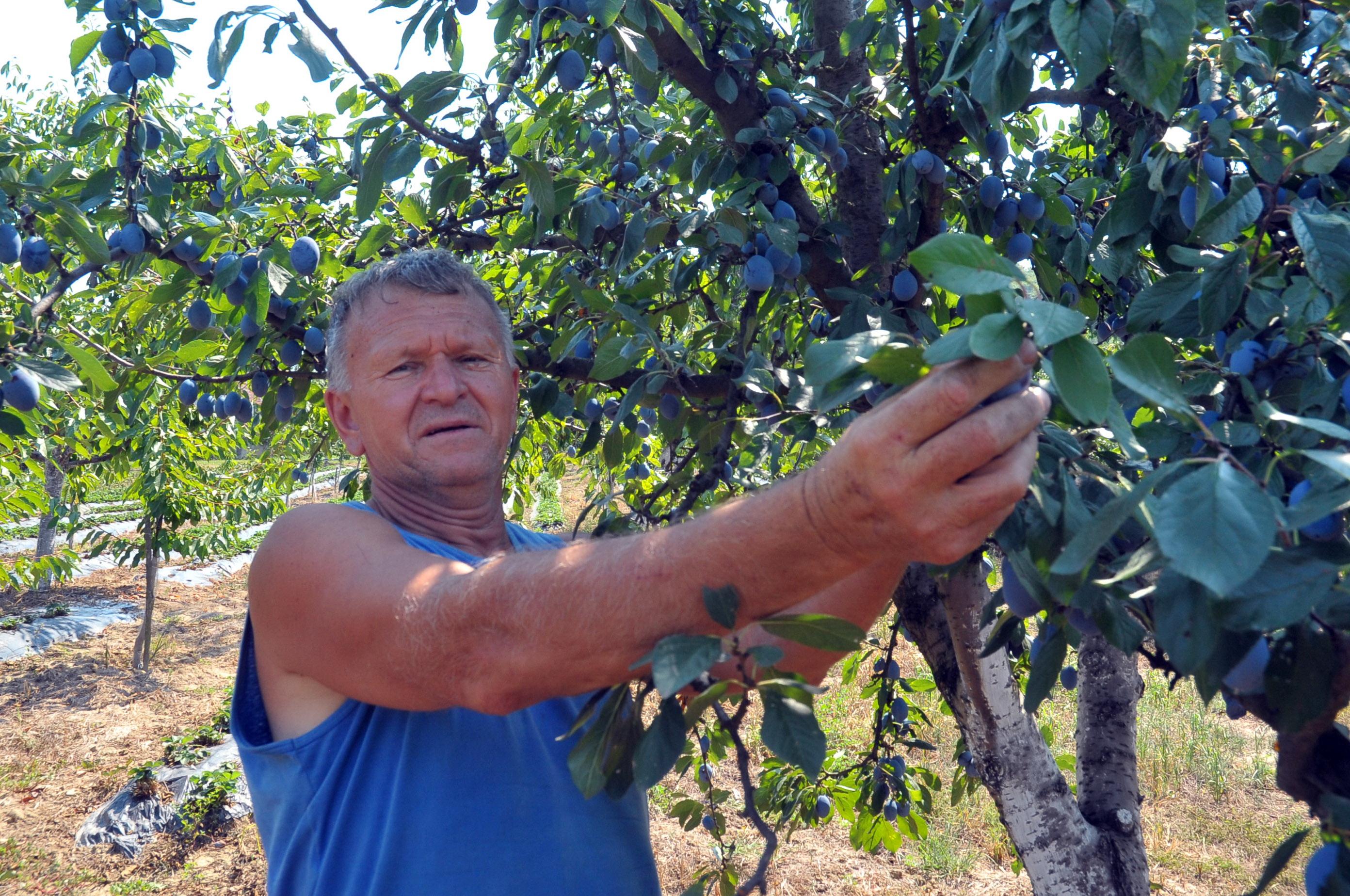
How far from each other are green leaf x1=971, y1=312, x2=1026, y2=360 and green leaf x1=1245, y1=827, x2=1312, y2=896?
1.33 feet

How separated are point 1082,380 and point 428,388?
1.05 metres

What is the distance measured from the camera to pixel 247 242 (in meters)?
1.76

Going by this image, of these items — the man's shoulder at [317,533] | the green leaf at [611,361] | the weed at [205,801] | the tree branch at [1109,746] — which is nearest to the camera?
the man's shoulder at [317,533]

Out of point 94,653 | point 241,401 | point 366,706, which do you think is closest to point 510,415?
point 366,706

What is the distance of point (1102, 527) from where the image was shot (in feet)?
2.08

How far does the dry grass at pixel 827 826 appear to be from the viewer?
3.68 m

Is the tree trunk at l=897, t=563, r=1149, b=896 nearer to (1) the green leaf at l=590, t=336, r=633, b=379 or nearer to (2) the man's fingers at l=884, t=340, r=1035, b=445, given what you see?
(1) the green leaf at l=590, t=336, r=633, b=379

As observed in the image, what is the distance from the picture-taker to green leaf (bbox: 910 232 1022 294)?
2.13 ft

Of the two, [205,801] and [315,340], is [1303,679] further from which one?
[205,801]

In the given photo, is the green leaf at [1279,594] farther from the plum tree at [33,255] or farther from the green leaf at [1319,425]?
the plum tree at [33,255]

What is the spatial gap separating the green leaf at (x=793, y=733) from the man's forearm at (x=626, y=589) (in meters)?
0.09

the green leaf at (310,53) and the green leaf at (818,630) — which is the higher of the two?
the green leaf at (310,53)

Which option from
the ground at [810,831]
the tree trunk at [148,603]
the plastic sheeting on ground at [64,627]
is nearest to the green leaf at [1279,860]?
the ground at [810,831]

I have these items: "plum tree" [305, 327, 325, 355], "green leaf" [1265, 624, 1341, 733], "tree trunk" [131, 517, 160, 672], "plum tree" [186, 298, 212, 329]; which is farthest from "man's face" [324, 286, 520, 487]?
"tree trunk" [131, 517, 160, 672]
